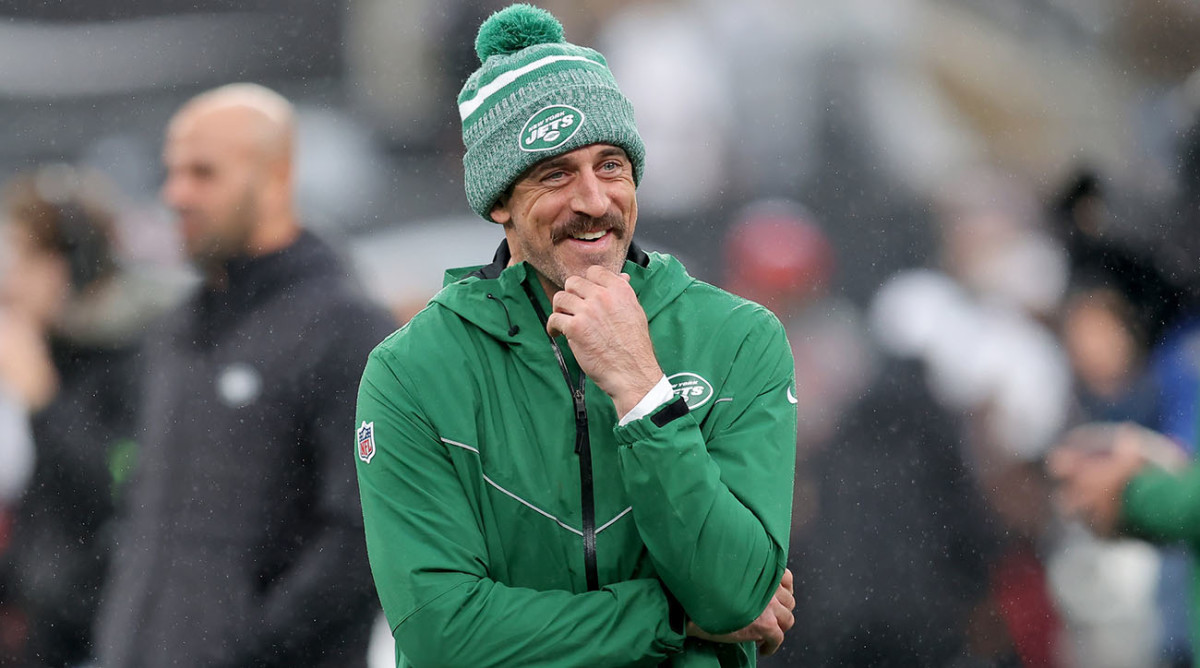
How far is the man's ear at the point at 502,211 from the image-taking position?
217cm

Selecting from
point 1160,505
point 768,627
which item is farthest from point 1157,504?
point 768,627

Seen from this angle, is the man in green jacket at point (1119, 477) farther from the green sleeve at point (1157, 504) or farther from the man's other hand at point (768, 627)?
the man's other hand at point (768, 627)

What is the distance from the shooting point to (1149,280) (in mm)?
3873

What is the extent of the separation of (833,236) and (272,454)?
5.02ft

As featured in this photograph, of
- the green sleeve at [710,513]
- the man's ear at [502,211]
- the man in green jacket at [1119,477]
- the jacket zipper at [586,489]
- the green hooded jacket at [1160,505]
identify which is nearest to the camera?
the green sleeve at [710,513]

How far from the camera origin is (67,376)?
3.66 meters

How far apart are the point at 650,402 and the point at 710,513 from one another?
160 millimetres

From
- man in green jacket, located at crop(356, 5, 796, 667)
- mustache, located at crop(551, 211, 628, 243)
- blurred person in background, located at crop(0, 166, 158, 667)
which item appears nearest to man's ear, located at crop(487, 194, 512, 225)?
man in green jacket, located at crop(356, 5, 796, 667)

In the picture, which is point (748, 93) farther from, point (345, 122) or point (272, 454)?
point (272, 454)

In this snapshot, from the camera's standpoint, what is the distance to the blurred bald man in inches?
140

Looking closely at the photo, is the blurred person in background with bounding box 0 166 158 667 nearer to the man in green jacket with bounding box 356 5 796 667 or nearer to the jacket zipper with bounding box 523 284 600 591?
the man in green jacket with bounding box 356 5 796 667

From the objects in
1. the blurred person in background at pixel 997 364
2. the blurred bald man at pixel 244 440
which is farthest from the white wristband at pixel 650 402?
the blurred person in background at pixel 997 364

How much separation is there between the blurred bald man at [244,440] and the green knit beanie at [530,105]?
1490 mm

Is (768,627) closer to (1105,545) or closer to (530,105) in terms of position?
(530,105)
